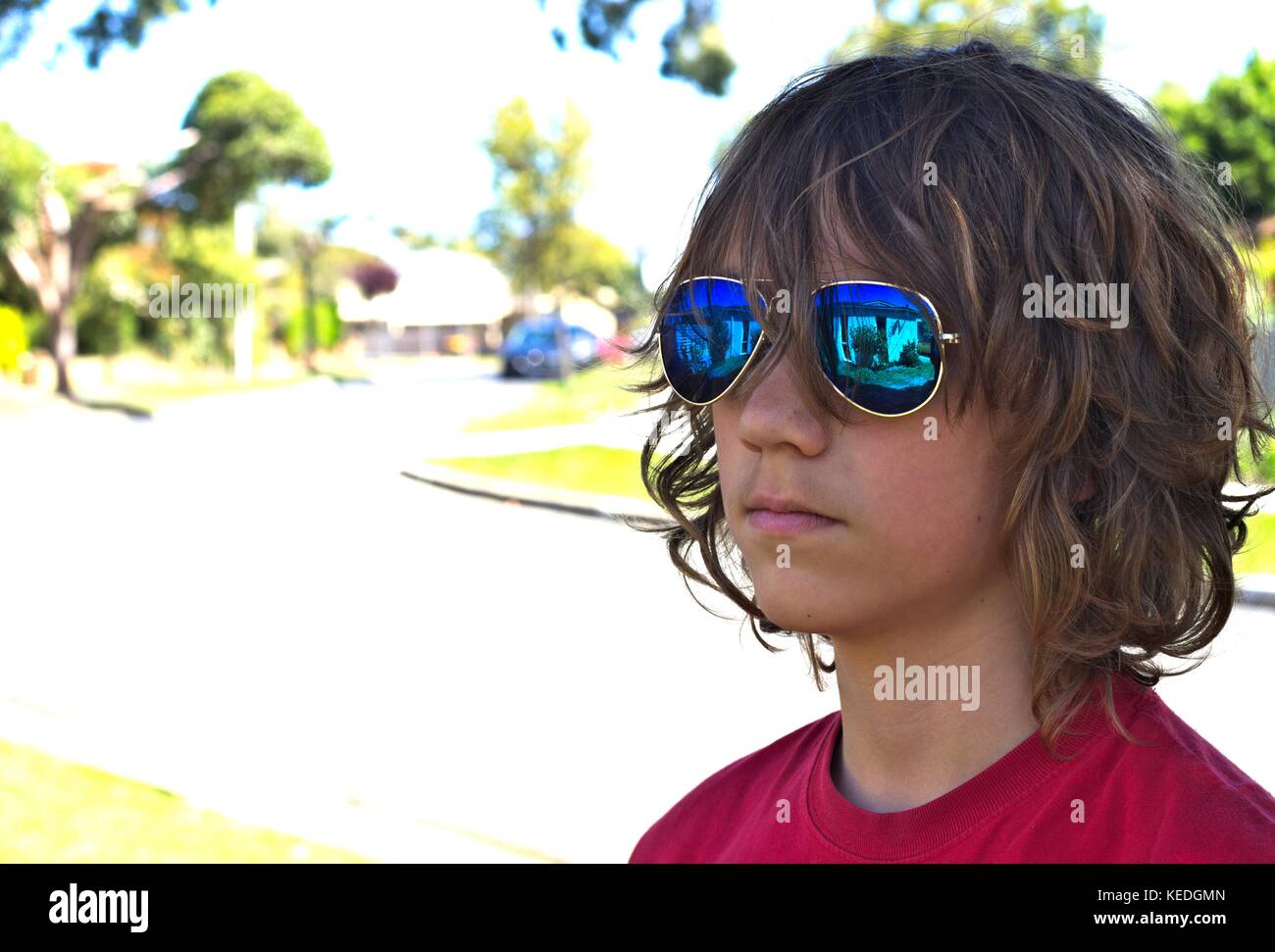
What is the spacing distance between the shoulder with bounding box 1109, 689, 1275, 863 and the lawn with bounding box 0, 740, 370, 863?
3314 millimetres

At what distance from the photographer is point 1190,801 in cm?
122

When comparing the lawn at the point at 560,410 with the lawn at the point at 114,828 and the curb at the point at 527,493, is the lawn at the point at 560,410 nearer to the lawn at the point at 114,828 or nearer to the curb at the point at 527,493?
the curb at the point at 527,493

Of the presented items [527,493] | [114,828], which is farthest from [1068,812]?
[527,493]

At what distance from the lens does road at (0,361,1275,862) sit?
491 centimetres

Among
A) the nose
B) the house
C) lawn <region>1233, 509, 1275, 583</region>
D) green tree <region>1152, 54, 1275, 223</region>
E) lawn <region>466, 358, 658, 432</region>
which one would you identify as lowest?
the house

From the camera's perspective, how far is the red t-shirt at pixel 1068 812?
47.5 inches

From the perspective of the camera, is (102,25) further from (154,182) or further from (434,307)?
(434,307)

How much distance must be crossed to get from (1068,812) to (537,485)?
10.8 metres

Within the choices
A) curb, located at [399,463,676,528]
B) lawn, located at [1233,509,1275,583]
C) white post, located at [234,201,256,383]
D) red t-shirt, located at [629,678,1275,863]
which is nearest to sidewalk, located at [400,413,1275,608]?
curb, located at [399,463,676,528]

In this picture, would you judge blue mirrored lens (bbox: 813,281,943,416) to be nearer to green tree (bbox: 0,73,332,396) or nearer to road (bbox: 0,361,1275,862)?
road (bbox: 0,361,1275,862)
